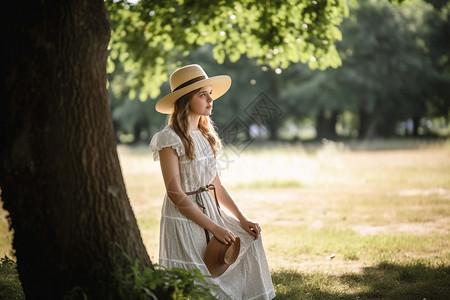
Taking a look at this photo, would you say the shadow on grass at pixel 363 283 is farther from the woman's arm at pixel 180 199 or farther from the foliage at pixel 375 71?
the foliage at pixel 375 71

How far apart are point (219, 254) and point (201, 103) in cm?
124

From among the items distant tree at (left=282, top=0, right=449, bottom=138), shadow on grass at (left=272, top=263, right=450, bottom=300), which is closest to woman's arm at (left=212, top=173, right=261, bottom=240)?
shadow on grass at (left=272, top=263, right=450, bottom=300)

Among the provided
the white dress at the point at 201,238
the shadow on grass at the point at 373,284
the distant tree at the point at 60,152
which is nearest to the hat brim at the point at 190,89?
the white dress at the point at 201,238

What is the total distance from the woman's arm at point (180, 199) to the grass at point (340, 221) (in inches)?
40.5

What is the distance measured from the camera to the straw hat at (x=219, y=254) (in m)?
3.46

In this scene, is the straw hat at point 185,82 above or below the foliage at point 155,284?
above

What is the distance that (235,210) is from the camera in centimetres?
384

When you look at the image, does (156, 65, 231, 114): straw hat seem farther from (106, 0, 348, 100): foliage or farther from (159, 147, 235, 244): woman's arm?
(106, 0, 348, 100): foliage

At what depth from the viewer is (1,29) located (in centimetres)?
277

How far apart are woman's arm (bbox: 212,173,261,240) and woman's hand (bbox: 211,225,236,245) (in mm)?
303

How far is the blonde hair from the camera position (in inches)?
141

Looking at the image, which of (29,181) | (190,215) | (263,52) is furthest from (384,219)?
(29,181)

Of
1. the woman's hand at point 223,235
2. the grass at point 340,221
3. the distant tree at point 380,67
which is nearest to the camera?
the woman's hand at point 223,235

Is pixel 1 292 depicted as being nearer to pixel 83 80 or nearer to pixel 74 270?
pixel 74 270
